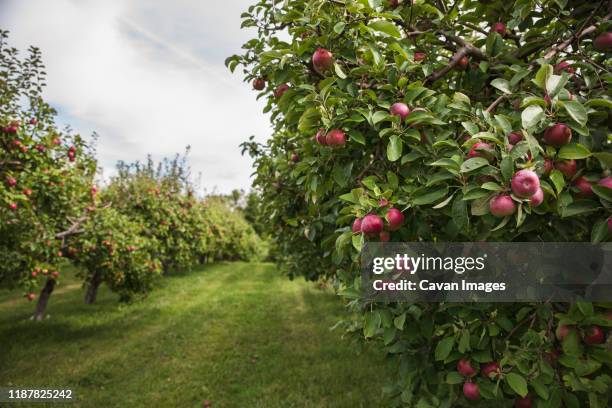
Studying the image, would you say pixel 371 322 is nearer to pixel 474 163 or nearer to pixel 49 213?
pixel 474 163

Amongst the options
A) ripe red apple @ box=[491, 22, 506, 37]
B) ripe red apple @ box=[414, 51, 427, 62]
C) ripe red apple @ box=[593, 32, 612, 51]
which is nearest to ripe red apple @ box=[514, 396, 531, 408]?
ripe red apple @ box=[593, 32, 612, 51]

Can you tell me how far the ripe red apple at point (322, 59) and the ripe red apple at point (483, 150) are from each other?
→ 0.80m

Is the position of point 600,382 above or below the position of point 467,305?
below

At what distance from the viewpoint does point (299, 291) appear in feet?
41.1

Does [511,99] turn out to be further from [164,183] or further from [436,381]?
[164,183]

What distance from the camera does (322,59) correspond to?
71.7 inches

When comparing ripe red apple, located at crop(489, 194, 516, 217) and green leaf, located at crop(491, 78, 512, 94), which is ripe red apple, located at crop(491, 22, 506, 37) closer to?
green leaf, located at crop(491, 78, 512, 94)

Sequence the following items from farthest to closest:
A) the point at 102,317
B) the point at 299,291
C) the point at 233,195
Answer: the point at 233,195, the point at 299,291, the point at 102,317

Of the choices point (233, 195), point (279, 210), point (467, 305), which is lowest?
point (467, 305)

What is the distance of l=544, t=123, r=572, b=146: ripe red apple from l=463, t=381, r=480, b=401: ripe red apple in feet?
3.55

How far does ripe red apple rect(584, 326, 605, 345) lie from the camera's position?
1.55 meters

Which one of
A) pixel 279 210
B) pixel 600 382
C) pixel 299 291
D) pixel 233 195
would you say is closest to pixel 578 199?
pixel 600 382

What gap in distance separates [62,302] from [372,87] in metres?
11.1

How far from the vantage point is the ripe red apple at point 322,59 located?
1.82 m
